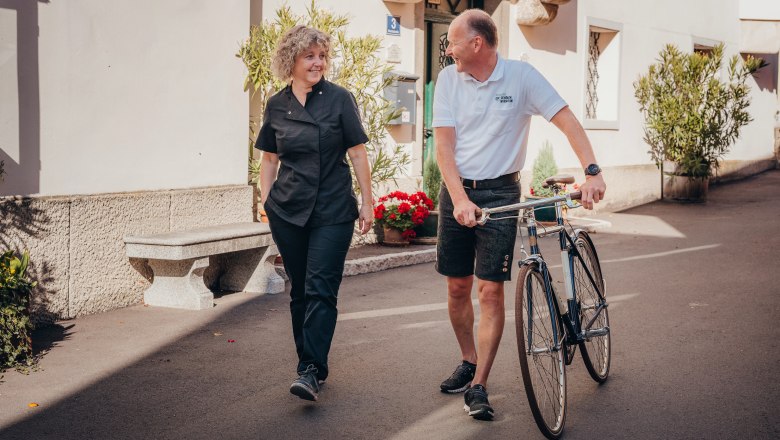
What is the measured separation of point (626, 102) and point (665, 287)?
8418 millimetres

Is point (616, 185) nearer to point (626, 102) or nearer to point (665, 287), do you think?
point (626, 102)

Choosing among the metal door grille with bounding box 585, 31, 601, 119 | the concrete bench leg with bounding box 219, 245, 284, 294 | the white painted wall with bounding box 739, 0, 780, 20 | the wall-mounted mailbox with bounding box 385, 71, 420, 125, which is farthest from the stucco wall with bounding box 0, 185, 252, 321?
the white painted wall with bounding box 739, 0, 780, 20

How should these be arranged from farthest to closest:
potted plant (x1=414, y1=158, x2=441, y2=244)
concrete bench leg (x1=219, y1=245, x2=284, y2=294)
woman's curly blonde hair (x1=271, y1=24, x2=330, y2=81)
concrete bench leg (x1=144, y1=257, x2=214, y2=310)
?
potted plant (x1=414, y1=158, x2=441, y2=244) → concrete bench leg (x1=219, y1=245, x2=284, y2=294) → concrete bench leg (x1=144, y1=257, x2=214, y2=310) → woman's curly blonde hair (x1=271, y1=24, x2=330, y2=81)

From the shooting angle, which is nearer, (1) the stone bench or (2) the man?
(2) the man

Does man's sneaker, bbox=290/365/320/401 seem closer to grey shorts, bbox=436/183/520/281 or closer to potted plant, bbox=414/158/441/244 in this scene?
grey shorts, bbox=436/183/520/281

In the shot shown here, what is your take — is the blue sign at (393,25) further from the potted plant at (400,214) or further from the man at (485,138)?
the man at (485,138)

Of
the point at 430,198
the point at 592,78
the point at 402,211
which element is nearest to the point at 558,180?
the point at 402,211

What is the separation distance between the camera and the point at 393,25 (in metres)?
11.7

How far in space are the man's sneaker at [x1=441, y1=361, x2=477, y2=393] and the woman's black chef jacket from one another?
1.02 metres

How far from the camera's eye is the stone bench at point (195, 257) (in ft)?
24.5

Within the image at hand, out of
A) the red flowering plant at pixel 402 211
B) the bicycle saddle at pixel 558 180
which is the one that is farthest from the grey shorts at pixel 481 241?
the red flowering plant at pixel 402 211

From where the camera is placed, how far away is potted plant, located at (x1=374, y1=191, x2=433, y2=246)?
10703 mm

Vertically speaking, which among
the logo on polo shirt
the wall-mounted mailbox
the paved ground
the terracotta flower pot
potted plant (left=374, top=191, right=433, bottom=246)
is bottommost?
the paved ground

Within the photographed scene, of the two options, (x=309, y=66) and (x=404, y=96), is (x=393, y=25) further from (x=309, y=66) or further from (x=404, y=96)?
(x=309, y=66)
